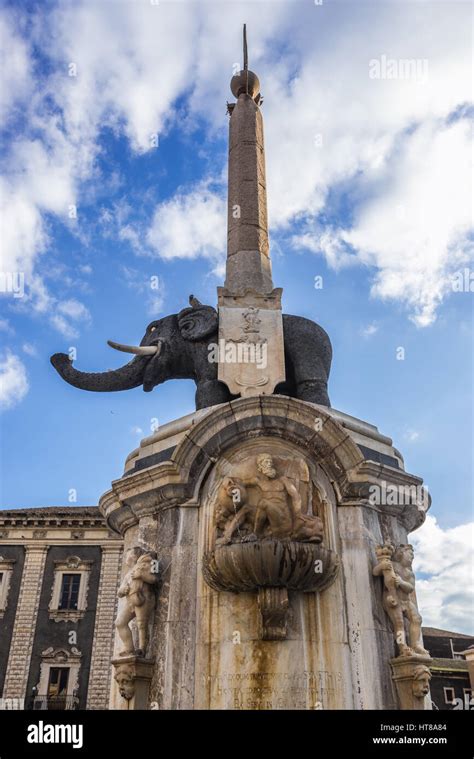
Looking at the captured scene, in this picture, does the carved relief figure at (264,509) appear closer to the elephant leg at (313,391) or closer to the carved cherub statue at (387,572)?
the carved cherub statue at (387,572)

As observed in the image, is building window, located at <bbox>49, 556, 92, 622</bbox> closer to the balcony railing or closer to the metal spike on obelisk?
the balcony railing

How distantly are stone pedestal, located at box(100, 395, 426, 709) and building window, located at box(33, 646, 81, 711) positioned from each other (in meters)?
26.2

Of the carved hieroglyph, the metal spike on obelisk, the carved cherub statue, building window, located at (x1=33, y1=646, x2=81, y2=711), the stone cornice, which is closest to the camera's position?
the carved cherub statue

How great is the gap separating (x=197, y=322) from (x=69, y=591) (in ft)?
88.8

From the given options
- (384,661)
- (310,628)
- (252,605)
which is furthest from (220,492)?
(384,661)

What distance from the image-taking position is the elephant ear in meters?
9.23

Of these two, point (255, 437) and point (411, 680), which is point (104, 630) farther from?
point (411, 680)

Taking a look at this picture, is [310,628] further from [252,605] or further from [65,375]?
[65,375]

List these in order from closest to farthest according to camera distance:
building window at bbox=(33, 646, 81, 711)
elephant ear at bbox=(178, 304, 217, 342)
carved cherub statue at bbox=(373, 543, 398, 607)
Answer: carved cherub statue at bbox=(373, 543, 398, 607)
elephant ear at bbox=(178, 304, 217, 342)
building window at bbox=(33, 646, 81, 711)

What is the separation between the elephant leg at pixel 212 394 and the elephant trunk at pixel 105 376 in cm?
116

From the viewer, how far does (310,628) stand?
21.6 ft

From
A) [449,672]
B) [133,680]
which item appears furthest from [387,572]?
[449,672]

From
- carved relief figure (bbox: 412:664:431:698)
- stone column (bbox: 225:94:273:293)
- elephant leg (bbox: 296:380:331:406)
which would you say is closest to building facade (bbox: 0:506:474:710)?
stone column (bbox: 225:94:273:293)
